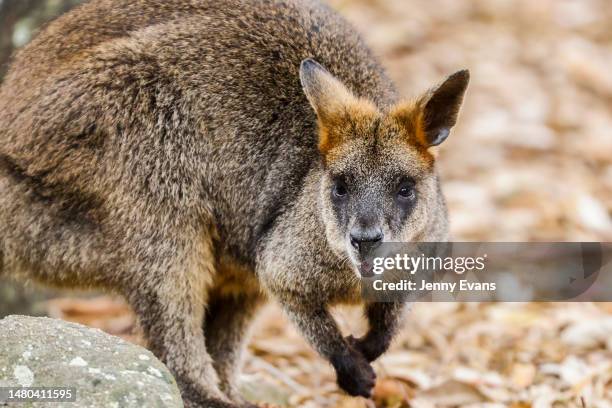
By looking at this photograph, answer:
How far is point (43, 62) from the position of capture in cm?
682

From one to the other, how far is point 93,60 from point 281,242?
5.54ft

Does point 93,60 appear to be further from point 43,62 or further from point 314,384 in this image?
point 314,384

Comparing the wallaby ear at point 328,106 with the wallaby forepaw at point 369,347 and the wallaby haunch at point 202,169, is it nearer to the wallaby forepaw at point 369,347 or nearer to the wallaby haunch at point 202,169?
the wallaby haunch at point 202,169

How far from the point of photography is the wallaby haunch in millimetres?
6441

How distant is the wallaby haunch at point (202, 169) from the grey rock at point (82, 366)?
1.17 meters

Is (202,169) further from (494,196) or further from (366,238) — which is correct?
(494,196)

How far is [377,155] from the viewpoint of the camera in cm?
632

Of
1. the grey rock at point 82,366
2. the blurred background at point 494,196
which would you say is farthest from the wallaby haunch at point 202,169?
the grey rock at point 82,366

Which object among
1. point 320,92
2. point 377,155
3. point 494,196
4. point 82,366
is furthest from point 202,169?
point 494,196

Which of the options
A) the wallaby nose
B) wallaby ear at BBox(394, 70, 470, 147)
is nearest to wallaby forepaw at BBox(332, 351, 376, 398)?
the wallaby nose

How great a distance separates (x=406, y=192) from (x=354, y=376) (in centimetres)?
122

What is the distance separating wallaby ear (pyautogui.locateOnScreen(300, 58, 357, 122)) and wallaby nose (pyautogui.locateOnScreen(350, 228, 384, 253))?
2.96 feet

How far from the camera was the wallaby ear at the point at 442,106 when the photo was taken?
614 cm

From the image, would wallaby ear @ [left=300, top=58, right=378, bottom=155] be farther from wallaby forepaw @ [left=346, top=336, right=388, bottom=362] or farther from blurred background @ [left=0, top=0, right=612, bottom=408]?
blurred background @ [left=0, top=0, right=612, bottom=408]
